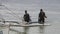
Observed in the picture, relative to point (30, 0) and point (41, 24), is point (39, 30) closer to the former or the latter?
point (41, 24)

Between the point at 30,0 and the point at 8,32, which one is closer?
the point at 8,32

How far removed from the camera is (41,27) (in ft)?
26.8

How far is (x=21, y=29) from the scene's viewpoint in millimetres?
7703

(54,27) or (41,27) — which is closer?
(41,27)

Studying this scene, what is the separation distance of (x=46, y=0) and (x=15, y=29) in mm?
12242

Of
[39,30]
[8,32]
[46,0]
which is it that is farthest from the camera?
[46,0]

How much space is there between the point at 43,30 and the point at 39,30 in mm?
205

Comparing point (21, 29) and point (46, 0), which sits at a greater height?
point (46, 0)

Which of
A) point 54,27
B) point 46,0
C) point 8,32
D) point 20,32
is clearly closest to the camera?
point 8,32

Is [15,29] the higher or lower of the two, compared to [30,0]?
lower

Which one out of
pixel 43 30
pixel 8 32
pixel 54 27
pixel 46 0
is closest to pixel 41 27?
pixel 43 30

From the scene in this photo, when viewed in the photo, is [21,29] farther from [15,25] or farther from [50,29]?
[50,29]

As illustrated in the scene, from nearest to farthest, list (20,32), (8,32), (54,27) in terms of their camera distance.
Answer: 1. (8,32)
2. (20,32)
3. (54,27)

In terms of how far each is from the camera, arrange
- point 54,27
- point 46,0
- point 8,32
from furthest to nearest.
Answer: point 46,0 < point 54,27 < point 8,32
